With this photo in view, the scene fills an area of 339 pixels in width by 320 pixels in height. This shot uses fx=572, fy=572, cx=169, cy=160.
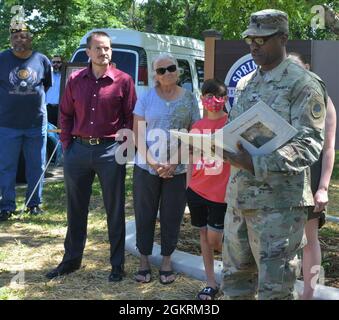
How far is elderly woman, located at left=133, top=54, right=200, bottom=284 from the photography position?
436 cm

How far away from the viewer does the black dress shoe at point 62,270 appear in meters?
4.68

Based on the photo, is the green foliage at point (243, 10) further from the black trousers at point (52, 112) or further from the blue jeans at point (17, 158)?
the black trousers at point (52, 112)

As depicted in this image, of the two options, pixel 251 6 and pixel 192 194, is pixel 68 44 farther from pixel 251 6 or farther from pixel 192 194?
pixel 192 194

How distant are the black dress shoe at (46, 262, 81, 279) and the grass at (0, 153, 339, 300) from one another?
57 mm

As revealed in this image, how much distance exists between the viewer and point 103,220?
651 centimetres

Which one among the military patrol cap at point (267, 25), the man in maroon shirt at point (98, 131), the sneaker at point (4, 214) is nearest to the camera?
the military patrol cap at point (267, 25)

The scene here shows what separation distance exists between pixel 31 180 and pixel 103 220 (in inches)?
41.9

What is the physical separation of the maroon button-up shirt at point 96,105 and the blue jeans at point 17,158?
224 centimetres

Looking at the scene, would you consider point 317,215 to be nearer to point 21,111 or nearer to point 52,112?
point 21,111

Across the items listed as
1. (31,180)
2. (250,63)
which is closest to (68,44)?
(31,180)

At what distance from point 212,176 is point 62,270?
1570mm

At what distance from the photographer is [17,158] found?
6.79m

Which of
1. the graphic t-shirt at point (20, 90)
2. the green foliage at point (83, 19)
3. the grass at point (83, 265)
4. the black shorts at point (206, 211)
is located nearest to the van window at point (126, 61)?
the green foliage at point (83, 19)

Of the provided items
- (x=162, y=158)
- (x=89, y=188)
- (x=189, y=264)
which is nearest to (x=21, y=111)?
(x=89, y=188)
